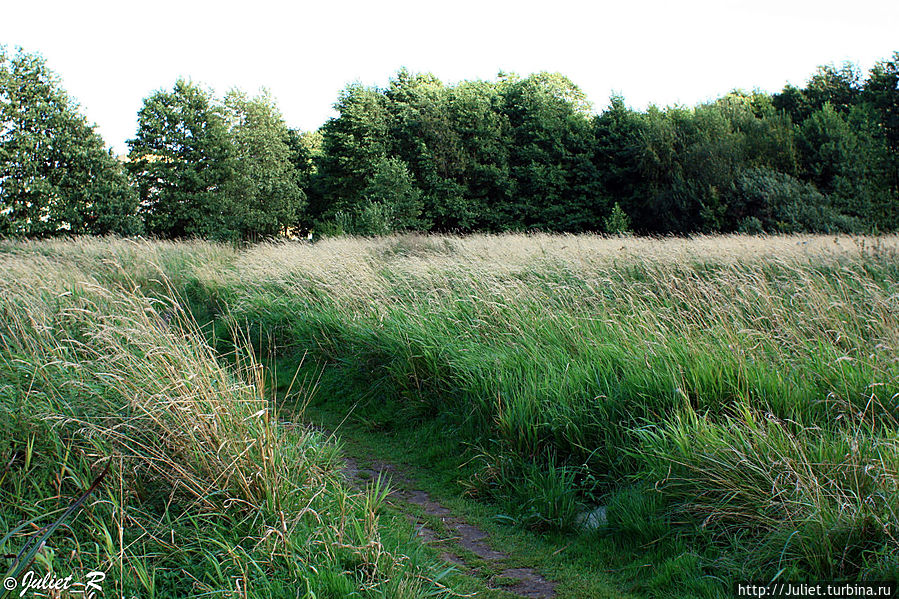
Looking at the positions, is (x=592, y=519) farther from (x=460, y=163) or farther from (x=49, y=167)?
→ (x=460, y=163)

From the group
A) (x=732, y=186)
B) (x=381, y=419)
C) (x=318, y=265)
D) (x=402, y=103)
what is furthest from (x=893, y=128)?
(x=381, y=419)

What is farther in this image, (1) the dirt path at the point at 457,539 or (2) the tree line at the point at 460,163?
(2) the tree line at the point at 460,163

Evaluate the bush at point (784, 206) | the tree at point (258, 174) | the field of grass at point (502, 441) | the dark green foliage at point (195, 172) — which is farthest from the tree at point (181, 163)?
the field of grass at point (502, 441)

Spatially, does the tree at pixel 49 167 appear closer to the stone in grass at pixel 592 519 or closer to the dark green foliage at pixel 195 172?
the dark green foliage at pixel 195 172

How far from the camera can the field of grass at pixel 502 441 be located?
274cm

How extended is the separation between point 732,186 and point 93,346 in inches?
1102

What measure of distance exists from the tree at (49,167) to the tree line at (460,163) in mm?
75

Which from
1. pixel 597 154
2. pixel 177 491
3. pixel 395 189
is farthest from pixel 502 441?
pixel 597 154

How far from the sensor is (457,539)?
359 centimetres

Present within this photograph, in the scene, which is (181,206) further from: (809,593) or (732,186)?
(809,593)

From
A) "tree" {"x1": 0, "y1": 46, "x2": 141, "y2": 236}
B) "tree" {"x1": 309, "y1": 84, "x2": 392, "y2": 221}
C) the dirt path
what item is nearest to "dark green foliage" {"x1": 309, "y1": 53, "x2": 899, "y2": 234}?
"tree" {"x1": 309, "y1": 84, "x2": 392, "y2": 221}

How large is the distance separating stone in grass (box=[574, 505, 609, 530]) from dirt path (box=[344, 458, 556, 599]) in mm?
552

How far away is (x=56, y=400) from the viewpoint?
137 inches

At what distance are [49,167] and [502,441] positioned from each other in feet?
109
